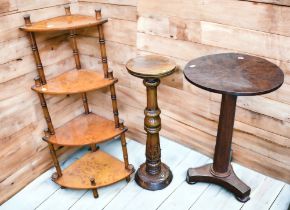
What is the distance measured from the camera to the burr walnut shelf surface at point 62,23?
1757 mm

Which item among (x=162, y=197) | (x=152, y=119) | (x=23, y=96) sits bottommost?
(x=162, y=197)

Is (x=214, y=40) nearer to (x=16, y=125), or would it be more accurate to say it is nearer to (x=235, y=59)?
(x=235, y=59)

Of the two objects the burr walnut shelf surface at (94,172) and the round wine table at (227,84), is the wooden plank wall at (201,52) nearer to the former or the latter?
the round wine table at (227,84)

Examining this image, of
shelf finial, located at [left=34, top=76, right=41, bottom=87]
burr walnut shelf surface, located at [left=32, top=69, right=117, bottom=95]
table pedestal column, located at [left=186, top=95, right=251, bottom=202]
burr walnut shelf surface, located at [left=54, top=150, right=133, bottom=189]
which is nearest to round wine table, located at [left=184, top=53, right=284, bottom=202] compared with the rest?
table pedestal column, located at [left=186, top=95, right=251, bottom=202]

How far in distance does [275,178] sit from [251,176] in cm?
15

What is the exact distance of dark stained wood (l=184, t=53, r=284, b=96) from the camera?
140cm

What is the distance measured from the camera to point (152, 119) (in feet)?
6.25

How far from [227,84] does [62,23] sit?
1.06 m

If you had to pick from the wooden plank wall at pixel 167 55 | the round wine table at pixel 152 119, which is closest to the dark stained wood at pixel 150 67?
the round wine table at pixel 152 119

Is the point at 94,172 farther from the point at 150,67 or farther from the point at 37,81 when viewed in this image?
the point at 150,67

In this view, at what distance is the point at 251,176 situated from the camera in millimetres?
2115

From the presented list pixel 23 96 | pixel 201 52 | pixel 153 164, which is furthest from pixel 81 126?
pixel 201 52

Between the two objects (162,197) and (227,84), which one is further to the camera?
(162,197)

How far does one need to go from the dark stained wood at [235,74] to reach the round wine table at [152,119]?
185 millimetres
